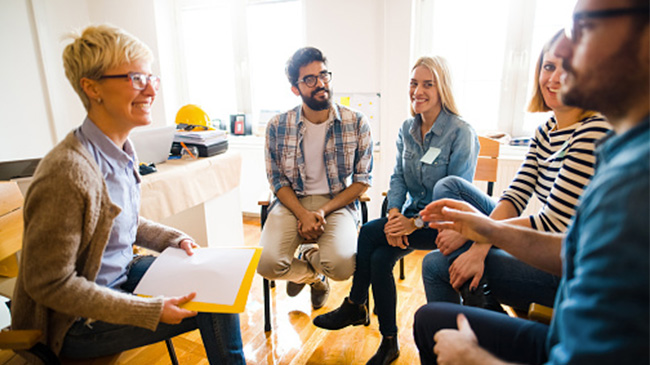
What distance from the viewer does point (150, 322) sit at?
0.94m

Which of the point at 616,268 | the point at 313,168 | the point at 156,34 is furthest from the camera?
the point at 156,34

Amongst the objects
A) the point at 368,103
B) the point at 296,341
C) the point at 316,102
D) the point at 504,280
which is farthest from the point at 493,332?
the point at 368,103

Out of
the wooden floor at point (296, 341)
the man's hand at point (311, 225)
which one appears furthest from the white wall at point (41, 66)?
the man's hand at point (311, 225)

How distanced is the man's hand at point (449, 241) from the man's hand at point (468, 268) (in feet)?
0.21

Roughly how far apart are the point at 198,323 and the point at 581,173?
1.23 metres

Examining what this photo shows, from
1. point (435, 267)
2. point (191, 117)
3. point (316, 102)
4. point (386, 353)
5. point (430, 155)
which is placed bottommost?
point (386, 353)

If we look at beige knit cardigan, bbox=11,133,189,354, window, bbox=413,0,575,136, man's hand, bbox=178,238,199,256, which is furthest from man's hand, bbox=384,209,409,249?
window, bbox=413,0,575,136

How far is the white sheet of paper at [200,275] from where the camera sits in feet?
3.48

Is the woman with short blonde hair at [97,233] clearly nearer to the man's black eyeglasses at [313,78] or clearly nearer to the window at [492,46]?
the man's black eyeglasses at [313,78]

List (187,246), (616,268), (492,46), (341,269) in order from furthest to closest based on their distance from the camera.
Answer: (492,46) → (341,269) → (187,246) → (616,268)

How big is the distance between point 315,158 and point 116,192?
1.09 m

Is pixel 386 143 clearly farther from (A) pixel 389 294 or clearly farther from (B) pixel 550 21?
(A) pixel 389 294

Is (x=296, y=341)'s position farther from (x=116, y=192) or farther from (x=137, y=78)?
(x=137, y=78)

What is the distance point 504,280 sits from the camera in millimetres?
1152
